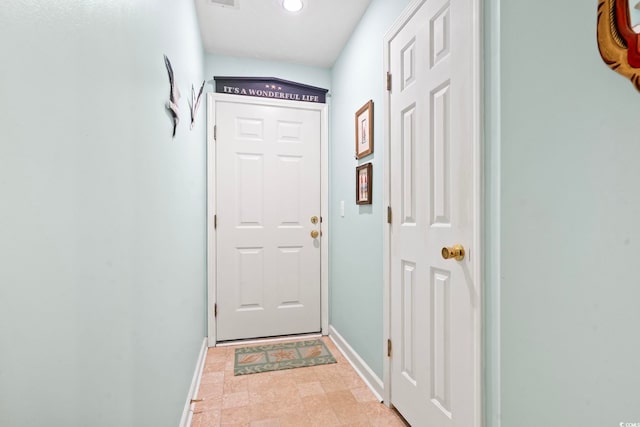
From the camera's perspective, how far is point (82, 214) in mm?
584

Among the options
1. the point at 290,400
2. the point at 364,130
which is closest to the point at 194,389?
the point at 290,400

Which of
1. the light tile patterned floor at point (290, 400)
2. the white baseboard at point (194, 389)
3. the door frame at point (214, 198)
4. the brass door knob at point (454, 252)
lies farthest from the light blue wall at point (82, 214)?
the door frame at point (214, 198)

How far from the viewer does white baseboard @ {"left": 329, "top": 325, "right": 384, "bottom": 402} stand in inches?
73.4

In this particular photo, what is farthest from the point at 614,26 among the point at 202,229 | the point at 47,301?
the point at 202,229

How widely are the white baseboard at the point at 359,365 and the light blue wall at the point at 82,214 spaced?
1.22m

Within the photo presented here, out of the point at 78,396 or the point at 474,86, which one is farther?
the point at 474,86

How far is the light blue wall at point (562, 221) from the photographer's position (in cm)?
71

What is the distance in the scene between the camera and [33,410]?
0.44 meters

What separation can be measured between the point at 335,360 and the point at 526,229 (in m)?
1.84

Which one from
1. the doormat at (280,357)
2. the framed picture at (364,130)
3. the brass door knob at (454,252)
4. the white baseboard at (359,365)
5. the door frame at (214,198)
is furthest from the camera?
the door frame at (214,198)

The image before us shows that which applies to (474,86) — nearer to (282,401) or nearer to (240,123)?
(282,401)

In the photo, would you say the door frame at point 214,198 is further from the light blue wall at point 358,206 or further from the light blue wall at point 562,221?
the light blue wall at point 562,221

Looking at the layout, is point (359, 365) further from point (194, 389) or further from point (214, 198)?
point (214, 198)

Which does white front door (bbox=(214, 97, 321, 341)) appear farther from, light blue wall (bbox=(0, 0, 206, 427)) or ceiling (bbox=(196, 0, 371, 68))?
light blue wall (bbox=(0, 0, 206, 427))
